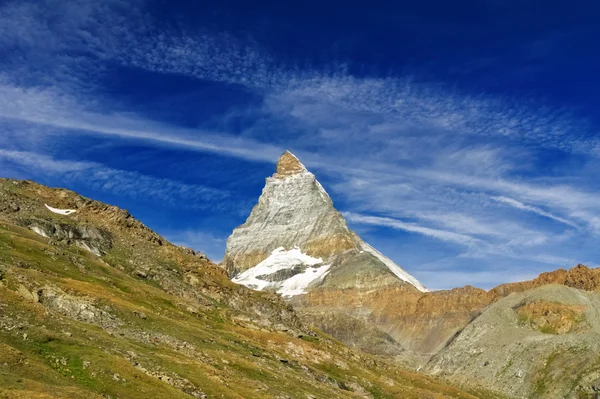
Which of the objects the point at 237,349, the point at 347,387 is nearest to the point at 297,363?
the point at 347,387

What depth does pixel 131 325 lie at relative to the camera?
62.2 meters

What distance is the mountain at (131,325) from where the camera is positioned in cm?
4159

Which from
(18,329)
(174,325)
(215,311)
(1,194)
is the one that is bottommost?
(18,329)

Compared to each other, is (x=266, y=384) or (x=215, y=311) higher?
(x=215, y=311)

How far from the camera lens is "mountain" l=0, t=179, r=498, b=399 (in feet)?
136

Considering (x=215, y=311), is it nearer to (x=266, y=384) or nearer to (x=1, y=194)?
(x=266, y=384)

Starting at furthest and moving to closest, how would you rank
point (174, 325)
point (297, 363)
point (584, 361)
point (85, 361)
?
point (584, 361) → point (297, 363) → point (174, 325) → point (85, 361)

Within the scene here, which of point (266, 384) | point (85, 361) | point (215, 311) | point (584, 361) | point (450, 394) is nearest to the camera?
point (85, 361)

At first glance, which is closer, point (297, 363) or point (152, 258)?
point (297, 363)

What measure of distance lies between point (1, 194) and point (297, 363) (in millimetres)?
72925

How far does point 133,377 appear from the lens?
42188 millimetres

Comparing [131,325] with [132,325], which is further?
[132,325]

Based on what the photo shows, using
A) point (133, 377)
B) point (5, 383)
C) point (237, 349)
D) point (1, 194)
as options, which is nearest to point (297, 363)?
point (237, 349)

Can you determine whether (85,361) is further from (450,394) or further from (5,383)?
(450,394)
